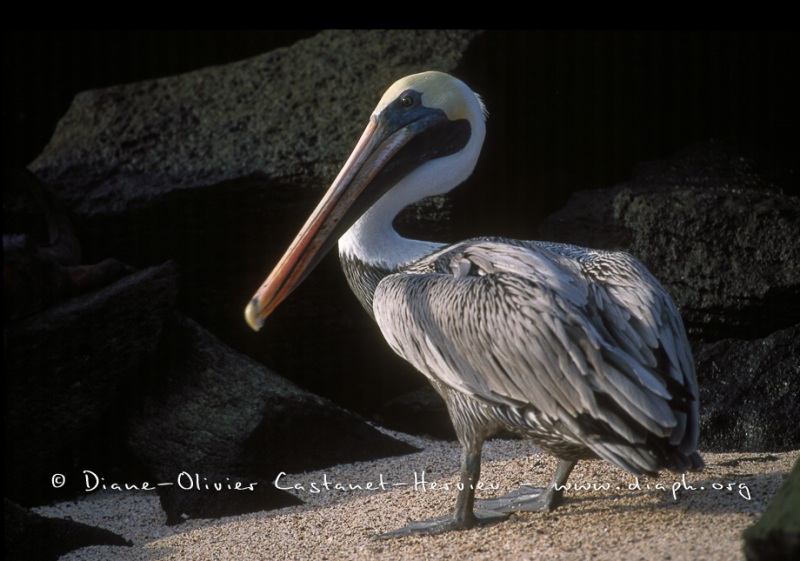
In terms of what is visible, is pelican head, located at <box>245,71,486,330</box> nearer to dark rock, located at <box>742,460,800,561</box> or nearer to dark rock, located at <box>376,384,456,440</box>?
dark rock, located at <box>376,384,456,440</box>

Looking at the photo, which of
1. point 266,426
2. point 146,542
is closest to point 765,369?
point 266,426

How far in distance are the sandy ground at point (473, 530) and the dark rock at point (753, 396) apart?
0.72 ft

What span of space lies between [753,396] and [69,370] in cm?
346

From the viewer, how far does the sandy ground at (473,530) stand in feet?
10.4

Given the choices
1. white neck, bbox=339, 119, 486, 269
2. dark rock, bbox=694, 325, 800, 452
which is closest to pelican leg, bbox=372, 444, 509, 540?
white neck, bbox=339, 119, 486, 269

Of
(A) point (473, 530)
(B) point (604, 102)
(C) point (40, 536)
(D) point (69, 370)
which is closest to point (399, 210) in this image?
(A) point (473, 530)

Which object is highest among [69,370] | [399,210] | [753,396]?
[399,210]

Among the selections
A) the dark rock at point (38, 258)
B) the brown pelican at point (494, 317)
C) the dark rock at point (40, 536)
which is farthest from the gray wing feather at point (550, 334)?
the dark rock at point (38, 258)

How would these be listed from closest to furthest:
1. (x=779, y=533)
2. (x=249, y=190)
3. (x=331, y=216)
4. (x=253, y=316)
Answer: (x=779, y=533) < (x=253, y=316) < (x=331, y=216) < (x=249, y=190)

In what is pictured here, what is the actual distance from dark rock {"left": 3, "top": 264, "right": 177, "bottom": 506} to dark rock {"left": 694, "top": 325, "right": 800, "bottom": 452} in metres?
2.89

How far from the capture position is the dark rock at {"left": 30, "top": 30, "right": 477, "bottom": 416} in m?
5.61

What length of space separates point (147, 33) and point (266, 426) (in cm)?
462

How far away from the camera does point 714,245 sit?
4.88 meters

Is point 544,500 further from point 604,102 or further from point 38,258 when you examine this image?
point 604,102
